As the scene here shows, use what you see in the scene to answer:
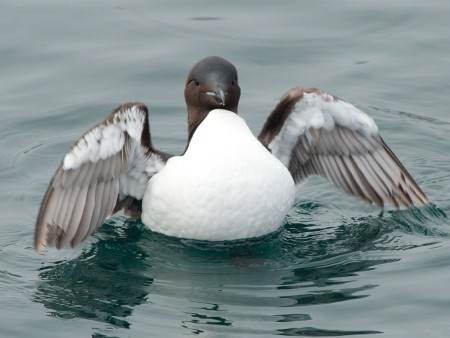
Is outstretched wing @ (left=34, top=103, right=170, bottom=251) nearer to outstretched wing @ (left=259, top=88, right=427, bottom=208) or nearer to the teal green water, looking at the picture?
the teal green water

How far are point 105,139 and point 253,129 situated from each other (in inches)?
138

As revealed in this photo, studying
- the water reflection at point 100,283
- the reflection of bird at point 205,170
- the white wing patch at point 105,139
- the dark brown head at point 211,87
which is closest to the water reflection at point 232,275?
the water reflection at point 100,283

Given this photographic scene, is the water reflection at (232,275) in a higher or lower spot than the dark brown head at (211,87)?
lower

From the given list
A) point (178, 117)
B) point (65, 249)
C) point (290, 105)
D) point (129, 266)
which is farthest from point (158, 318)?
point (178, 117)

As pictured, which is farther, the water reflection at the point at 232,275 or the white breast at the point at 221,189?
the white breast at the point at 221,189

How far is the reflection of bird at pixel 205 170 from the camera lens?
29.2 feet

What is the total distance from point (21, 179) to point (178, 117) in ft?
6.83

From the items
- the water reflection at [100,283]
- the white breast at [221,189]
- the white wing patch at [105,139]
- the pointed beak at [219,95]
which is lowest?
the water reflection at [100,283]

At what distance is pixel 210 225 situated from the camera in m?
9.13

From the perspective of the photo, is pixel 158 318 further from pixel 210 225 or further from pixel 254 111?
pixel 254 111

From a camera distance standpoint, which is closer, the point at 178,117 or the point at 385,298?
the point at 385,298

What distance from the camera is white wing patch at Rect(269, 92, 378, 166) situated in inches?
381

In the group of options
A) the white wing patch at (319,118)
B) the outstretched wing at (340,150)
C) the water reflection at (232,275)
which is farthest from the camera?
the outstretched wing at (340,150)

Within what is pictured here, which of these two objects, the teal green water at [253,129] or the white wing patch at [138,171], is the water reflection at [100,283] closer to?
the teal green water at [253,129]
